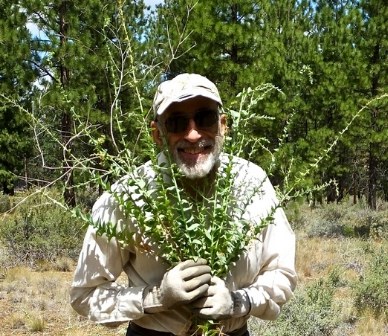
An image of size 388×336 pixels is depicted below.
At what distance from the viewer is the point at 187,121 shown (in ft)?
5.90

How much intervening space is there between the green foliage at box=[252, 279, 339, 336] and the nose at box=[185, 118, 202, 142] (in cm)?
362

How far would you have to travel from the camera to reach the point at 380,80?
1209 cm

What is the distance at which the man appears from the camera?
1.78 meters

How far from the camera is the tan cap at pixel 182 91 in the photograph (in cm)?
178

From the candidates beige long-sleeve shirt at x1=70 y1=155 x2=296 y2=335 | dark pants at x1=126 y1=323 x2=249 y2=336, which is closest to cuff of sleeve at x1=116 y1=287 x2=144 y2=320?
beige long-sleeve shirt at x1=70 y1=155 x2=296 y2=335

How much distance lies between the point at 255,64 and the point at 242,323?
10.0 metres

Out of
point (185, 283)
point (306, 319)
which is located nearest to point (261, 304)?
point (185, 283)

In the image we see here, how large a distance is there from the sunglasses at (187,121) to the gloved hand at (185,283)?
45 cm

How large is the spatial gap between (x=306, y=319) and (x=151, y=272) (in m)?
3.92

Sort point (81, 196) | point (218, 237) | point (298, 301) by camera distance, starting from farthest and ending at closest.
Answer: point (81, 196)
point (298, 301)
point (218, 237)

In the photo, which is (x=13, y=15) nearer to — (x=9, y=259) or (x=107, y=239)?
(x=9, y=259)

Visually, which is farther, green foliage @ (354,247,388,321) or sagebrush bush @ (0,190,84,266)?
sagebrush bush @ (0,190,84,266)

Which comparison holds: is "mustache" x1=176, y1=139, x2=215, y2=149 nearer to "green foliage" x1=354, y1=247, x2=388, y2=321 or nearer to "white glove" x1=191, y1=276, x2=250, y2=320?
"white glove" x1=191, y1=276, x2=250, y2=320

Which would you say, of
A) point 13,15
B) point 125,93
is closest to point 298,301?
point 125,93
